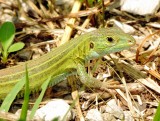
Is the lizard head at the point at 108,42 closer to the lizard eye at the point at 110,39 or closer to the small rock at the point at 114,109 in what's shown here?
the lizard eye at the point at 110,39

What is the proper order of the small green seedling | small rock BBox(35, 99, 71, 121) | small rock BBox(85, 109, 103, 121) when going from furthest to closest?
1. the small green seedling
2. small rock BBox(85, 109, 103, 121)
3. small rock BBox(35, 99, 71, 121)

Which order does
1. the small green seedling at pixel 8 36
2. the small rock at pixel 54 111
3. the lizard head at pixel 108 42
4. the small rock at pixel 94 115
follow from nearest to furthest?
the small rock at pixel 54 111 → the small rock at pixel 94 115 → the lizard head at pixel 108 42 → the small green seedling at pixel 8 36

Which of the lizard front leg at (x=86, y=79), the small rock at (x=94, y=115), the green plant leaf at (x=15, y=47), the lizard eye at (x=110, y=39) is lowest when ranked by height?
the small rock at (x=94, y=115)

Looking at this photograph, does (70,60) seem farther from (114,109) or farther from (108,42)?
(114,109)

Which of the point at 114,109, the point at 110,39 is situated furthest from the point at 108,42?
the point at 114,109

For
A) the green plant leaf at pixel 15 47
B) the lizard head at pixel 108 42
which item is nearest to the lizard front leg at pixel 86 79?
the lizard head at pixel 108 42

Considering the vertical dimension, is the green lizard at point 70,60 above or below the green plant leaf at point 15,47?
below

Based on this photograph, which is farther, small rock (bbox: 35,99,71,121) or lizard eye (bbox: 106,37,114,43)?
lizard eye (bbox: 106,37,114,43)

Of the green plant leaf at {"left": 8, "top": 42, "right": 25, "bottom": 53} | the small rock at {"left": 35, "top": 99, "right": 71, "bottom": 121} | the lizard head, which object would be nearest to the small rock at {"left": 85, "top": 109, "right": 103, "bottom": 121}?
the small rock at {"left": 35, "top": 99, "right": 71, "bottom": 121}

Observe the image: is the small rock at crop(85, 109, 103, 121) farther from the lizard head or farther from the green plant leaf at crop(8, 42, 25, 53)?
the green plant leaf at crop(8, 42, 25, 53)
